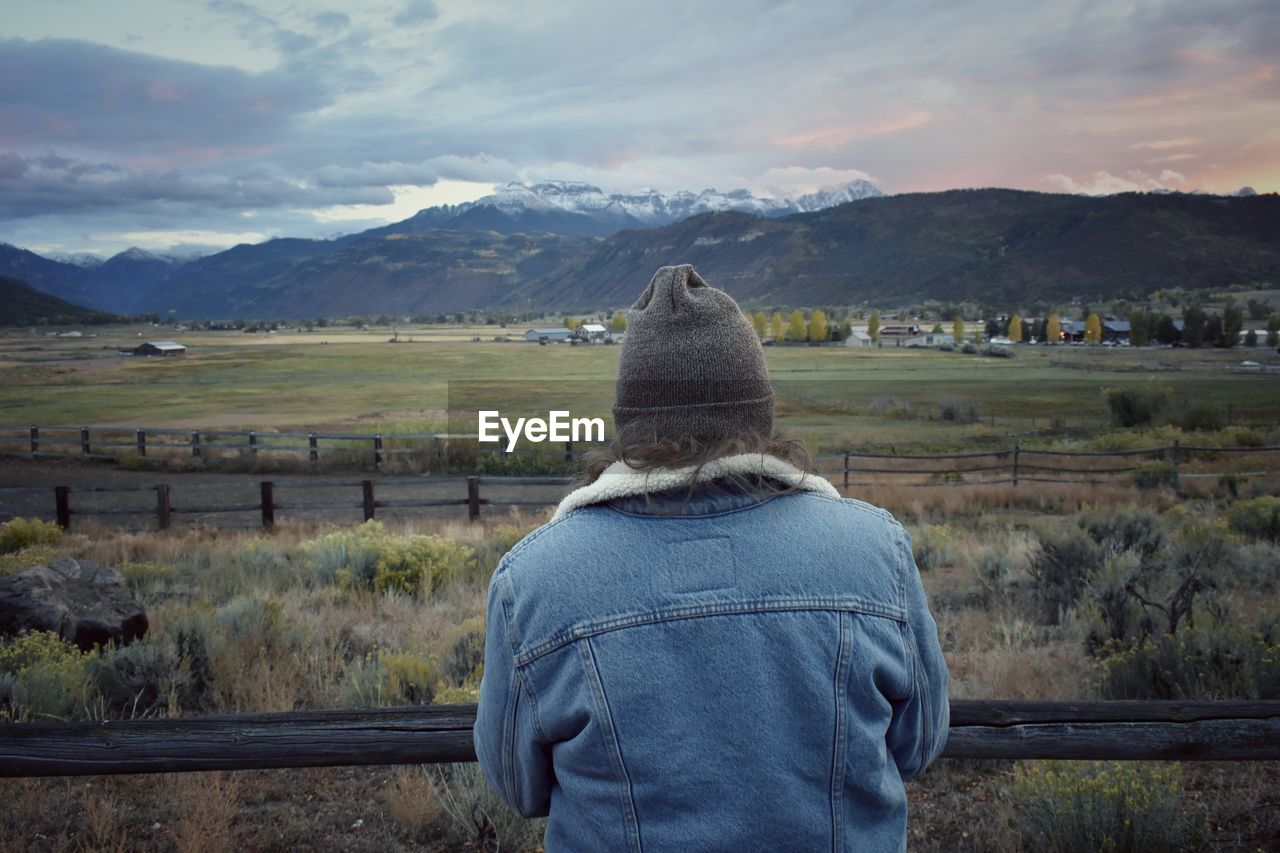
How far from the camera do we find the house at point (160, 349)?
13328 mm

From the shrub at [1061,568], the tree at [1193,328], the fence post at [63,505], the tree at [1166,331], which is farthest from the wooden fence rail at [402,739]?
the tree at [1166,331]

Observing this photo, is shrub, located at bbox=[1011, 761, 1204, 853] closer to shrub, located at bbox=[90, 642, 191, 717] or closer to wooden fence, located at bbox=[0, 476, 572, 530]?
shrub, located at bbox=[90, 642, 191, 717]

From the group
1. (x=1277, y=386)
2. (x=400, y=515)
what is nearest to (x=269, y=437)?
(x=400, y=515)

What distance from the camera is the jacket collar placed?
1241mm

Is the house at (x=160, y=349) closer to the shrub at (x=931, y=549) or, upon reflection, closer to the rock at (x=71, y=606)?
the rock at (x=71, y=606)

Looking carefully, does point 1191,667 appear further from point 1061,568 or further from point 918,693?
point 918,693

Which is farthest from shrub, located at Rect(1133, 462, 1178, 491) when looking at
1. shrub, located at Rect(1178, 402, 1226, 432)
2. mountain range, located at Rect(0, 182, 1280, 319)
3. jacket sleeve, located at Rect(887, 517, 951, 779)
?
jacket sleeve, located at Rect(887, 517, 951, 779)

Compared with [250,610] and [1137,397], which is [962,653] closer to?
[250,610]

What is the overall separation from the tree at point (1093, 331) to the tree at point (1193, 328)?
1.83 metres

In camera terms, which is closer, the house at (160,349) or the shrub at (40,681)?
the shrub at (40,681)

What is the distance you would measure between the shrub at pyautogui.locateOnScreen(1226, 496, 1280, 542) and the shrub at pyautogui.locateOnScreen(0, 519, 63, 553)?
14290 mm

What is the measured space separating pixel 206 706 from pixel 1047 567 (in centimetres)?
637

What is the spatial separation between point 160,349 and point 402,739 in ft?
43.6

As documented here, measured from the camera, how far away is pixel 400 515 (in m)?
15.3
